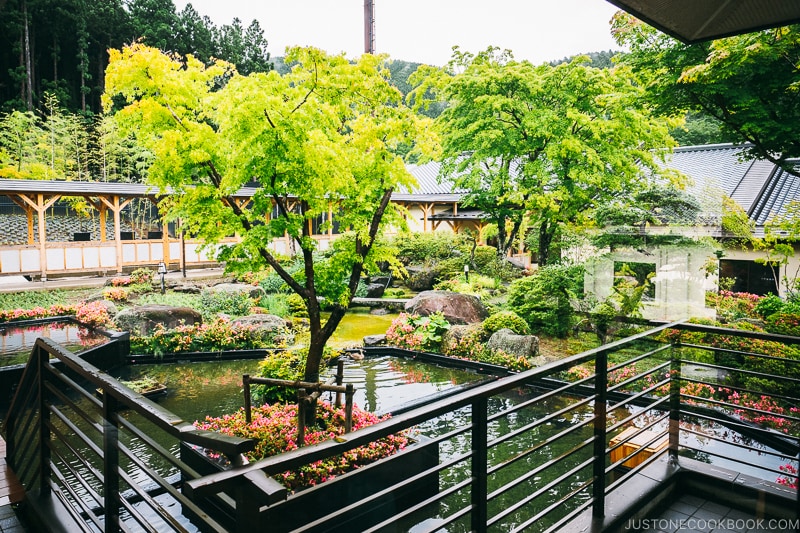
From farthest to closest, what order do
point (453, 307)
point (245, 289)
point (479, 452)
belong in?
point (245, 289) < point (453, 307) < point (479, 452)

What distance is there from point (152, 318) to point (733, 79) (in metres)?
10.5

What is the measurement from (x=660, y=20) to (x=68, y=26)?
3446cm

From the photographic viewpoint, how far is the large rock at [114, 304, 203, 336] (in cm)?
944

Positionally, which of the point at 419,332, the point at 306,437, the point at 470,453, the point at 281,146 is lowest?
the point at 419,332

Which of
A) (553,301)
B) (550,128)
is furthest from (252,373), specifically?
(550,128)

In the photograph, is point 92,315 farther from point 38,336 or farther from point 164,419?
point 164,419

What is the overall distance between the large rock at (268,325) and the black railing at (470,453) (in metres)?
3.73

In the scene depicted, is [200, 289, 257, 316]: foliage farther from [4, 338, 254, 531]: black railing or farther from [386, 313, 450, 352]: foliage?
[4, 338, 254, 531]: black railing

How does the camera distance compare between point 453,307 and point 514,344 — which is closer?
point 514,344

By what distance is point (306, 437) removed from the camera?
4.34 meters

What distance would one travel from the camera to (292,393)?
5.56 m

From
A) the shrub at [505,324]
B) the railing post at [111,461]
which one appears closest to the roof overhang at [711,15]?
the railing post at [111,461]

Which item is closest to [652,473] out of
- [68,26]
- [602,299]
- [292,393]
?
[292,393]

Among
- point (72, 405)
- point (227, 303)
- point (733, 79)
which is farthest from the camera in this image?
point (227, 303)
